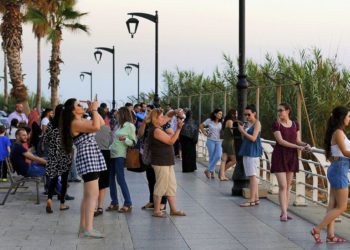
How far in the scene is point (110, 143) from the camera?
416 inches

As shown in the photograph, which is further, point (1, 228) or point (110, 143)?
point (110, 143)

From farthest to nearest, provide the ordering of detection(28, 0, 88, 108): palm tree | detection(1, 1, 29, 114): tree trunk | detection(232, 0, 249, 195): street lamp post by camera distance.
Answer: detection(28, 0, 88, 108): palm tree → detection(1, 1, 29, 114): tree trunk → detection(232, 0, 249, 195): street lamp post

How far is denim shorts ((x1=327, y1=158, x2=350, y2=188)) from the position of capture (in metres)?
7.91

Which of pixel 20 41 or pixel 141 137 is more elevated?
pixel 20 41

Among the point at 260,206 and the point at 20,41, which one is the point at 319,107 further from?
the point at 20,41

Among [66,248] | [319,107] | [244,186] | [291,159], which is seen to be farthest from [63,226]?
[319,107]

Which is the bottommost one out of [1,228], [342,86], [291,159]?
[1,228]

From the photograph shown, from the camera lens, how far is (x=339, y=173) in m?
7.92

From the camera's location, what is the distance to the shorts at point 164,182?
10.1 metres

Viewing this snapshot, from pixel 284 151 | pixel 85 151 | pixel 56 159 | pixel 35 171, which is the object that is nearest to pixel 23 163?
pixel 35 171

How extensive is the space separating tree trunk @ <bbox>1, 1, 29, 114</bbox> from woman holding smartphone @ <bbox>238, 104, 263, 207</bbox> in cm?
1844

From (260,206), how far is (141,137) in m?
2.23

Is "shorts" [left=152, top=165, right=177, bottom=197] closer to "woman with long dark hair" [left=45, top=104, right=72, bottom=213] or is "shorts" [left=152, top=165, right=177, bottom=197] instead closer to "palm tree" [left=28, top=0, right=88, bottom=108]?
"woman with long dark hair" [left=45, top=104, right=72, bottom=213]

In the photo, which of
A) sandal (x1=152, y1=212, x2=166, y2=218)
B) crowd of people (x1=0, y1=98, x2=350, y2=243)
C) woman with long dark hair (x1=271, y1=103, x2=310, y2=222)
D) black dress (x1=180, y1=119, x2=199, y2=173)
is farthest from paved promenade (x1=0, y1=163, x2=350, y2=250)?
black dress (x1=180, y1=119, x2=199, y2=173)
